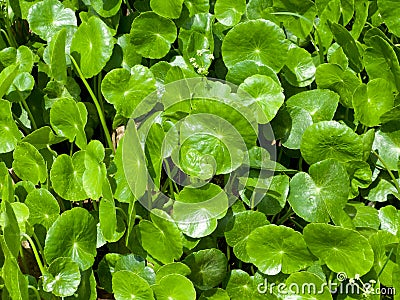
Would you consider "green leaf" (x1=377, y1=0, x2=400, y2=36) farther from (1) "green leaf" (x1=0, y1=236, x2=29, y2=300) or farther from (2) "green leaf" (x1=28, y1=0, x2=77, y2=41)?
(1) "green leaf" (x1=0, y1=236, x2=29, y2=300)

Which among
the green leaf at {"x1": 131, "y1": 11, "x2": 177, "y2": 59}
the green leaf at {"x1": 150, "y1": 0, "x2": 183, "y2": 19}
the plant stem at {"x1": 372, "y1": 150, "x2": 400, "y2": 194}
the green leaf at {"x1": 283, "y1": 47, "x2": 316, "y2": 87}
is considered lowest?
the plant stem at {"x1": 372, "y1": 150, "x2": 400, "y2": 194}

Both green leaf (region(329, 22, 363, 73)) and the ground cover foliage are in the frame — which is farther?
green leaf (region(329, 22, 363, 73))

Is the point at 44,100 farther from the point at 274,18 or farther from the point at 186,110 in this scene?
the point at 274,18

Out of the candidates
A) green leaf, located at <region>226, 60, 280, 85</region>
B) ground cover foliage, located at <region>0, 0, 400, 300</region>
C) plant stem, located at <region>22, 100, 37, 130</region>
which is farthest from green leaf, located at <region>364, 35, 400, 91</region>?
plant stem, located at <region>22, 100, 37, 130</region>

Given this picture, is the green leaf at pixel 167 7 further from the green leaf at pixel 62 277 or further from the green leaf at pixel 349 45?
the green leaf at pixel 62 277

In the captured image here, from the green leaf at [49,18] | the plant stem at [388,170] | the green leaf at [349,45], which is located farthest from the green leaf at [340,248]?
the green leaf at [49,18]

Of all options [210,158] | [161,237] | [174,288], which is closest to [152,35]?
[210,158]

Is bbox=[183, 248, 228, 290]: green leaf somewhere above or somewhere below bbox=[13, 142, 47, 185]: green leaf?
below

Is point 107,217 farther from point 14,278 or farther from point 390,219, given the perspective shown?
point 390,219
